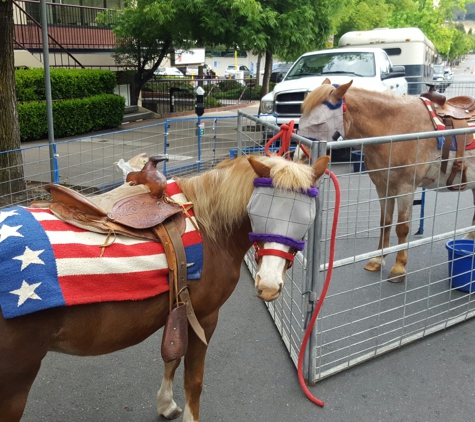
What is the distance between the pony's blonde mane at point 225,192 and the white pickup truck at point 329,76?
22.8ft

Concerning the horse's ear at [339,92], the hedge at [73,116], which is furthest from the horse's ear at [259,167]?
the hedge at [73,116]

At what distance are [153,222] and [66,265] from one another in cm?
45

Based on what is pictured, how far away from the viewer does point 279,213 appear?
225 cm

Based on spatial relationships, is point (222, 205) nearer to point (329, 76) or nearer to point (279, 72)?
point (329, 76)

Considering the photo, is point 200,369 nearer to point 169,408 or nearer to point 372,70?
point 169,408

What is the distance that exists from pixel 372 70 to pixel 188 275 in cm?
906

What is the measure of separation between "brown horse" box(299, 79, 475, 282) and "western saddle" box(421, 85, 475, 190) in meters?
0.06

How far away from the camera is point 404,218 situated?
4891 mm

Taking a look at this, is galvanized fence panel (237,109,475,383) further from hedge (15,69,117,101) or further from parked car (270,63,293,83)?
hedge (15,69,117,101)

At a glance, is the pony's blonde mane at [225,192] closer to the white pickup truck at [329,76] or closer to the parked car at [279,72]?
the white pickup truck at [329,76]

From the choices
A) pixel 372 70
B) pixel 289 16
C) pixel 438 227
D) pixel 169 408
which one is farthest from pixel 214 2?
pixel 169 408

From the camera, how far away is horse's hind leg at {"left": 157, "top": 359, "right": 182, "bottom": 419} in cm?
304

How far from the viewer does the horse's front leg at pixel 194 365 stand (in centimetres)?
259

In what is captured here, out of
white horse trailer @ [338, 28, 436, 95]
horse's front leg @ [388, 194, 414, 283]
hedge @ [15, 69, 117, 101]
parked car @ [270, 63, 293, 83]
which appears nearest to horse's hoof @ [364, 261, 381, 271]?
horse's front leg @ [388, 194, 414, 283]
